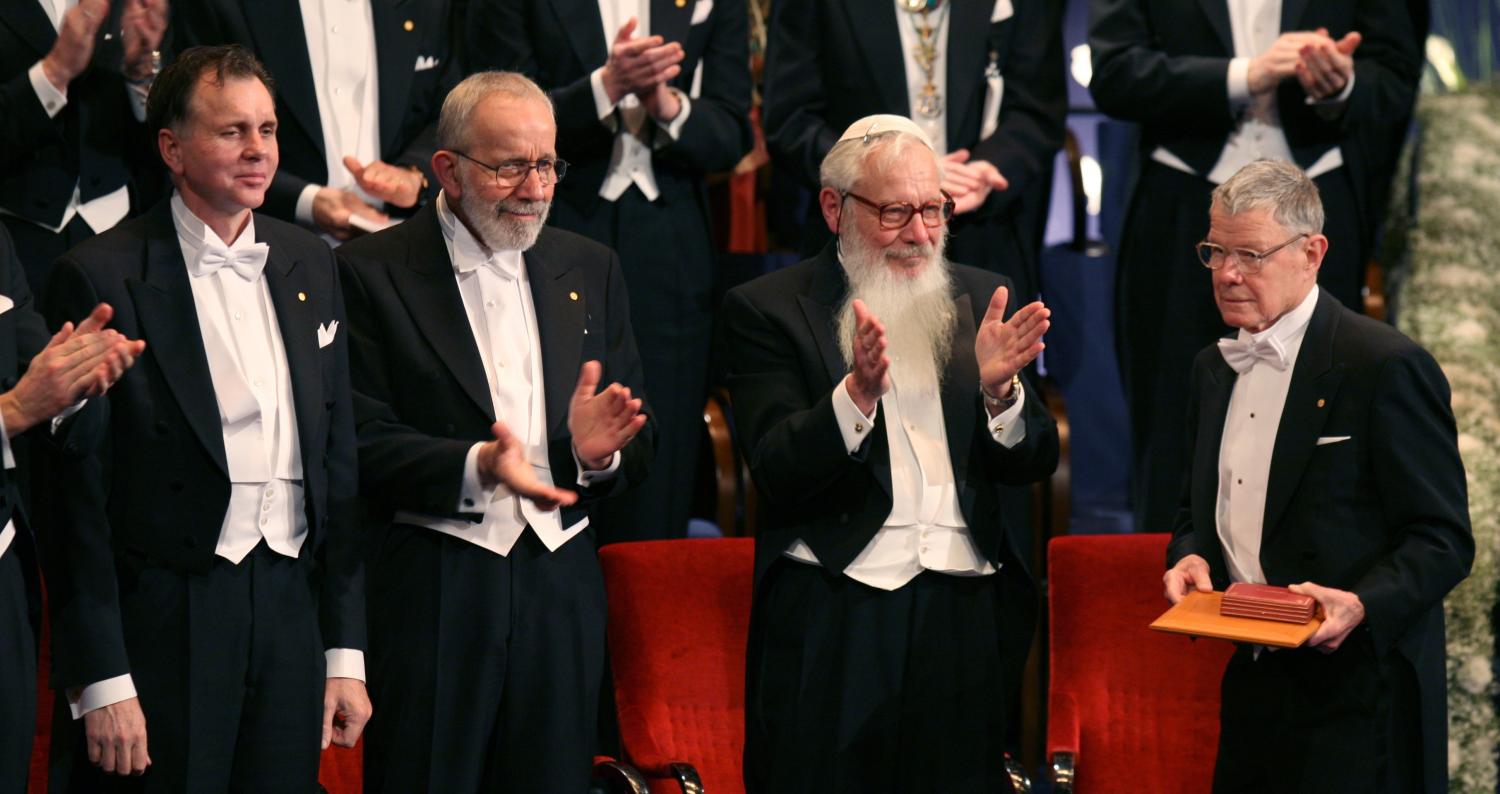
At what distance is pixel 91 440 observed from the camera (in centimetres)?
322

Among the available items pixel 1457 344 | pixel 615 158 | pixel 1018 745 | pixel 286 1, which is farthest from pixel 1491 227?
pixel 286 1

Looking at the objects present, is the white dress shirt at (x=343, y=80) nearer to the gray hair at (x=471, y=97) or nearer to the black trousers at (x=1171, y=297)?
the gray hair at (x=471, y=97)

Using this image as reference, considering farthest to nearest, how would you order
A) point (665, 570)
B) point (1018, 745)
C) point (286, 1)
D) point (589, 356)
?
point (1018, 745)
point (286, 1)
point (665, 570)
point (589, 356)

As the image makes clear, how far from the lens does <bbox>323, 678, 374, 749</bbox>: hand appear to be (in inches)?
138

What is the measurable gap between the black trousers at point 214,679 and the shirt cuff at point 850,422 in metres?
1.04

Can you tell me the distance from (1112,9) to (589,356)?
2078 mm

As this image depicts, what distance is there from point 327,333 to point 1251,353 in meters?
1.77

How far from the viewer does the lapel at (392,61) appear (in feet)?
Answer: 15.3

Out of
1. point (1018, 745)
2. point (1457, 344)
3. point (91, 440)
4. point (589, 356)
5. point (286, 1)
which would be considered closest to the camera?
point (91, 440)

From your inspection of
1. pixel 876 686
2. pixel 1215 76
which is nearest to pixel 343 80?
pixel 876 686

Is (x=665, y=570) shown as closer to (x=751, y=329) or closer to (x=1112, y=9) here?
(x=751, y=329)

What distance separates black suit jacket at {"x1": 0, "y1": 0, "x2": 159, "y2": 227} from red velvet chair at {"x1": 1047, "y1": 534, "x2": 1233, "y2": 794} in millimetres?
2356

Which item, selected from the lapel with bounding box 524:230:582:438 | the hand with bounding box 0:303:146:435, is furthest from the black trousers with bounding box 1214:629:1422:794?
the hand with bounding box 0:303:146:435

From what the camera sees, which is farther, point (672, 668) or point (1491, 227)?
point (1491, 227)
